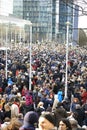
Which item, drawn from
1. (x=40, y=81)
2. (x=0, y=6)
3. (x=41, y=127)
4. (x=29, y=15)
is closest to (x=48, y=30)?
(x=29, y=15)

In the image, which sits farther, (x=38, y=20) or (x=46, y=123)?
(x=38, y=20)

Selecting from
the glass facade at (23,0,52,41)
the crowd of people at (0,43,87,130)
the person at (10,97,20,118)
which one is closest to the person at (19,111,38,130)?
the crowd of people at (0,43,87,130)

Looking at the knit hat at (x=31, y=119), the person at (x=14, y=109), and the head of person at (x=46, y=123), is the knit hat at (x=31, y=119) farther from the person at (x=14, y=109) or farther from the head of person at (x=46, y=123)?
the person at (x=14, y=109)

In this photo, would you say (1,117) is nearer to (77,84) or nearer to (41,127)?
(41,127)

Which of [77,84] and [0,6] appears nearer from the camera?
[77,84]

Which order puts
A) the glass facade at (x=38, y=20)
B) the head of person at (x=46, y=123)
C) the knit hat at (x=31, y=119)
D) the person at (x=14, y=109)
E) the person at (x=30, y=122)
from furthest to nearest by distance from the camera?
1. the glass facade at (x=38, y=20)
2. the person at (x=14, y=109)
3. the knit hat at (x=31, y=119)
4. the person at (x=30, y=122)
5. the head of person at (x=46, y=123)

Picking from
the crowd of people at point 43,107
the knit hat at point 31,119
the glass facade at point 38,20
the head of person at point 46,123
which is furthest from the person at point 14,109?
the glass facade at point 38,20

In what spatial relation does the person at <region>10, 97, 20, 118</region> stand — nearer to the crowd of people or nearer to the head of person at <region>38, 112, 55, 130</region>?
the crowd of people

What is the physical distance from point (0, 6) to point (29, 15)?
527 inches

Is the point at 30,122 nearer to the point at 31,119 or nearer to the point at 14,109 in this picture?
the point at 31,119

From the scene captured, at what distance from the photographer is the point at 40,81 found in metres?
22.2

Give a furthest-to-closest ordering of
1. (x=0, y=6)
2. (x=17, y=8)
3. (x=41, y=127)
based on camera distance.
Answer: (x=17, y=8)
(x=0, y=6)
(x=41, y=127)

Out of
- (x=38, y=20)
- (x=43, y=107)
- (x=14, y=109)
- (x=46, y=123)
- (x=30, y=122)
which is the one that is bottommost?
(x=38, y=20)

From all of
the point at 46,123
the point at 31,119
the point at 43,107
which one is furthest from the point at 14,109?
the point at 46,123
